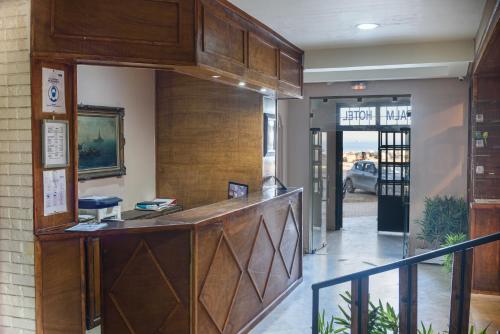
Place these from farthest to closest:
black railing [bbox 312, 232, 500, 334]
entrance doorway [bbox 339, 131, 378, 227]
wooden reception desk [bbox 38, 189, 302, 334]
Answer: entrance doorway [bbox 339, 131, 378, 227] < wooden reception desk [bbox 38, 189, 302, 334] < black railing [bbox 312, 232, 500, 334]

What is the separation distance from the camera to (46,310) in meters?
3.15

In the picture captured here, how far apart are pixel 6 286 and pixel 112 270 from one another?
695 mm

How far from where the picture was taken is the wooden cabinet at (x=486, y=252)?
5402 millimetres

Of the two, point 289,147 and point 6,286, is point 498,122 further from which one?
point 6,286

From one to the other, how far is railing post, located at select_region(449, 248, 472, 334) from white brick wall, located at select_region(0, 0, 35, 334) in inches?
96.4

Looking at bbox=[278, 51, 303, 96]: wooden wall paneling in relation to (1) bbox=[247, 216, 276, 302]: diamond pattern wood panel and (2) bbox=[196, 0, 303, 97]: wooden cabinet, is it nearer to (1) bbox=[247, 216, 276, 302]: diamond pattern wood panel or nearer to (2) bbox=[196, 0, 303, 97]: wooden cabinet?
(2) bbox=[196, 0, 303, 97]: wooden cabinet

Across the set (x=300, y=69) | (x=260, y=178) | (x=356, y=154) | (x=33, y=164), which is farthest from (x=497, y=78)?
(x=356, y=154)

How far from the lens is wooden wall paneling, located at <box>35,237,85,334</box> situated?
A: 312 cm

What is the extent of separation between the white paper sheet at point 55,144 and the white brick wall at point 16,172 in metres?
0.10

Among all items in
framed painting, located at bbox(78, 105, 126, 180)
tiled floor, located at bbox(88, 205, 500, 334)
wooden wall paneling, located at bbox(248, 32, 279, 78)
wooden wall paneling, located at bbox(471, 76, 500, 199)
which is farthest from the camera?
wooden wall paneling, located at bbox(471, 76, 500, 199)

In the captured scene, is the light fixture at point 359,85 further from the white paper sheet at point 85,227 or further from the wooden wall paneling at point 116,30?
the white paper sheet at point 85,227

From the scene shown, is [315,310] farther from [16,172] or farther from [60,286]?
[16,172]

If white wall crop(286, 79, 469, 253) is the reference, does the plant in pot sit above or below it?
below

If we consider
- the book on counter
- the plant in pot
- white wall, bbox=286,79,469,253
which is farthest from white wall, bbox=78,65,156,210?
the plant in pot
